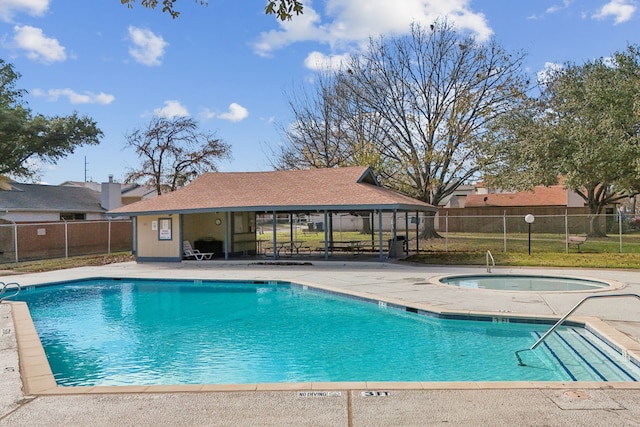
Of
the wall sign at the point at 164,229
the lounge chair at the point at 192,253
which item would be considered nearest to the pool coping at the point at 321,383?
the wall sign at the point at 164,229

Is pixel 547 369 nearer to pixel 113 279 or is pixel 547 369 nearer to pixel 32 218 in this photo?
pixel 113 279

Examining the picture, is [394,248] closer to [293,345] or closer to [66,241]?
[293,345]

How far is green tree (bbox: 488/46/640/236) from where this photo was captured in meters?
21.7

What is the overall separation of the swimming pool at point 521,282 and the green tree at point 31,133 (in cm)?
2471

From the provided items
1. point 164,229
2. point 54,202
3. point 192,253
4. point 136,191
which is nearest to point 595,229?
point 192,253

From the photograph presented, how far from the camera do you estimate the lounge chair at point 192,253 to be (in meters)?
20.1

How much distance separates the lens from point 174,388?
16.4 feet

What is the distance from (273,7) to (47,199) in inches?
1187

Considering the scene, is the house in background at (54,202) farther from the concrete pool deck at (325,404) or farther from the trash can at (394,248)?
the concrete pool deck at (325,404)

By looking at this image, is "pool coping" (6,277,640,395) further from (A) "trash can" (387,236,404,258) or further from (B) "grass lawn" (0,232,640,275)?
(A) "trash can" (387,236,404,258)

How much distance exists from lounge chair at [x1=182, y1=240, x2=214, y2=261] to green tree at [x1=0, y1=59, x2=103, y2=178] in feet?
45.6

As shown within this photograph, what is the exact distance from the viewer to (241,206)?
1877cm

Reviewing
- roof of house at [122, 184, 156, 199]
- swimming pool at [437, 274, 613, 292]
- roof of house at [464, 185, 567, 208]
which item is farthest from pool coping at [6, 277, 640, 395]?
roof of house at [464, 185, 567, 208]

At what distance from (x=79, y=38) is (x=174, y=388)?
32.5ft
